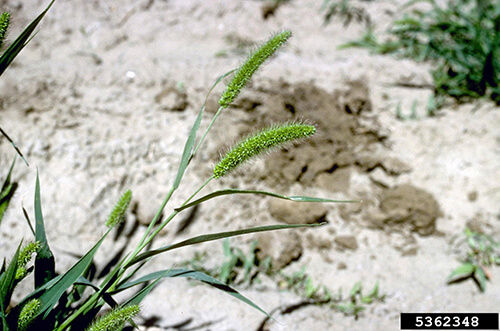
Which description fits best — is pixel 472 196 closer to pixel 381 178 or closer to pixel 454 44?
pixel 381 178

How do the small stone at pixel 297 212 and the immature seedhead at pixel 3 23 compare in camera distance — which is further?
the small stone at pixel 297 212

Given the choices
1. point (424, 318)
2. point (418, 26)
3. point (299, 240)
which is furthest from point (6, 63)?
point (418, 26)

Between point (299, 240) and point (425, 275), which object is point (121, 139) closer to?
point (299, 240)

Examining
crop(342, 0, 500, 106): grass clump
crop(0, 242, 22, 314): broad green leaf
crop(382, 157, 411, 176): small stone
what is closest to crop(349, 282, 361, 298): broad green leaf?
crop(382, 157, 411, 176): small stone

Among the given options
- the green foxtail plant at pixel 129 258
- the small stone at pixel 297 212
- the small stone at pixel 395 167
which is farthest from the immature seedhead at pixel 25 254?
the small stone at pixel 395 167

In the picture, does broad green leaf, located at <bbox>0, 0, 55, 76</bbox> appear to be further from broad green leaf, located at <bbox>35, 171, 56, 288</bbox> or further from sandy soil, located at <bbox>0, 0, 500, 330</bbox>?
sandy soil, located at <bbox>0, 0, 500, 330</bbox>


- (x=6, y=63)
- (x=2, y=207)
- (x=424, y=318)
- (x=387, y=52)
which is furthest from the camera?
(x=387, y=52)

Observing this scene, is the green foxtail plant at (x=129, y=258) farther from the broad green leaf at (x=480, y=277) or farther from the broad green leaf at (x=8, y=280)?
the broad green leaf at (x=480, y=277)
